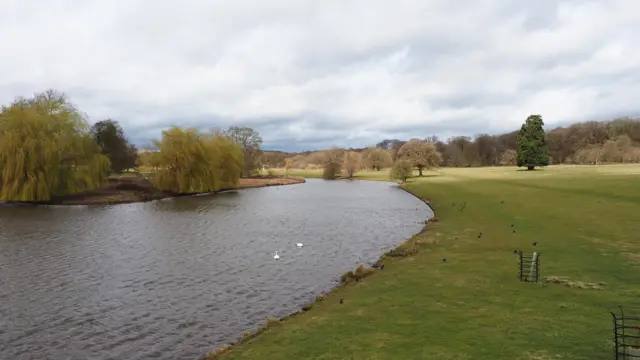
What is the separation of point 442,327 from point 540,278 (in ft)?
30.8

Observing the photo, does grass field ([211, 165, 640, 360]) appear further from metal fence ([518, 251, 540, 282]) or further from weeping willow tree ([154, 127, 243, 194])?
weeping willow tree ([154, 127, 243, 194])

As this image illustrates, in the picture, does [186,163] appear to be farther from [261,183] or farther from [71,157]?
[261,183]

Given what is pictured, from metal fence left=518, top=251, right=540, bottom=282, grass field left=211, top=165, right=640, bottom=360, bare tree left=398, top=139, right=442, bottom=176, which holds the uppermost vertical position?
bare tree left=398, top=139, right=442, bottom=176

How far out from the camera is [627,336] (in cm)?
1062

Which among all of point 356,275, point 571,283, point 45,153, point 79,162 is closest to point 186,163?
point 79,162

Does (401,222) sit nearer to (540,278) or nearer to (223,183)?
(540,278)

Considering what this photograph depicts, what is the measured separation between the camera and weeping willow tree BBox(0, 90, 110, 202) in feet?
220

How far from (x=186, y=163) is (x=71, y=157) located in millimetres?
22430

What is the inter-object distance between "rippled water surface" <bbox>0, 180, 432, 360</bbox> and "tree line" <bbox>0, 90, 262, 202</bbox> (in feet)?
48.9

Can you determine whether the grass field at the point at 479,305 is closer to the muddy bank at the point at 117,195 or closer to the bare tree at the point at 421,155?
the muddy bank at the point at 117,195

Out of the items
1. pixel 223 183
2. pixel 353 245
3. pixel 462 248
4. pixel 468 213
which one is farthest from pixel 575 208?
pixel 223 183

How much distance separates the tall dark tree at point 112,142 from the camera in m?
120

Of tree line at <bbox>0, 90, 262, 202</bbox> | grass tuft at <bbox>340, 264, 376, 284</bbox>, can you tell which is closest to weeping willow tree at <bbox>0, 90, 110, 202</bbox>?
tree line at <bbox>0, 90, 262, 202</bbox>

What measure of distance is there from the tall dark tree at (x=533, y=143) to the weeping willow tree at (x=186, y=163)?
8642cm
